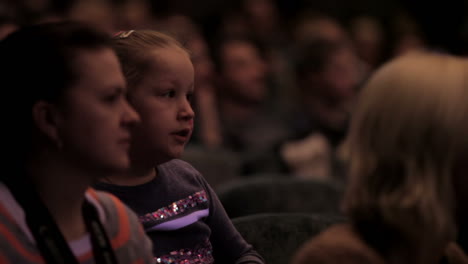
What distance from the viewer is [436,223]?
100cm

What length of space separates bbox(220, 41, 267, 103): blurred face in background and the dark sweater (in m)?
2.95

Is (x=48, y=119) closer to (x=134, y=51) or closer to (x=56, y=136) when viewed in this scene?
(x=56, y=136)

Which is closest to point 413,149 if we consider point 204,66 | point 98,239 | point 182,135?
point 182,135

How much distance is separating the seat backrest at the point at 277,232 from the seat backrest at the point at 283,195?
42cm

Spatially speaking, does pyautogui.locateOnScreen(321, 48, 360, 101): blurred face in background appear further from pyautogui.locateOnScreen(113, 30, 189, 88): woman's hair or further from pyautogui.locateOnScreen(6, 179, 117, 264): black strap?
pyautogui.locateOnScreen(6, 179, 117, 264): black strap

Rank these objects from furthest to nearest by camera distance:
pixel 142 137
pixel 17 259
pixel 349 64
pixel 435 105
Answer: pixel 349 64 < pixel 142 137 < pixel 435 105 < pixel 17 259

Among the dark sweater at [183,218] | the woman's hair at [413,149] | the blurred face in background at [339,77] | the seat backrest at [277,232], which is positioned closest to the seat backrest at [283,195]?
the seat backrest at [277,232]

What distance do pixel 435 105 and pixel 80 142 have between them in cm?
54

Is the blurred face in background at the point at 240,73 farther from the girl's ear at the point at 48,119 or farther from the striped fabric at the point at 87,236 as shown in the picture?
the girl's ear at the point at 48,119

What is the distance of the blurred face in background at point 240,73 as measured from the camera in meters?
4.18

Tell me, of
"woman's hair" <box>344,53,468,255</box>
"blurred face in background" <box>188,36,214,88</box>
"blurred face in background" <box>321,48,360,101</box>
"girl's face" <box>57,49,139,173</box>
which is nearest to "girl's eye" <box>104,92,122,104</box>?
"girl's face" <box>57,49,139,173</box>

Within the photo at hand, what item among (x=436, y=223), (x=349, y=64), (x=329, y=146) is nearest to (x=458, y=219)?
→ (x=436, y=223)

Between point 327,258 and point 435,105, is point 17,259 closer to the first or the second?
point 327,258

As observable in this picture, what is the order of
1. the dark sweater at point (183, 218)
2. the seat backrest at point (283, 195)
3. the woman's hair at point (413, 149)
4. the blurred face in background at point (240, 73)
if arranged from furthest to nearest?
the blurred face in background at point (240, 73), the seat backrest at point (283, 195), the dark sweater at point (183, 218), the woman's hair at point (413, 149)
